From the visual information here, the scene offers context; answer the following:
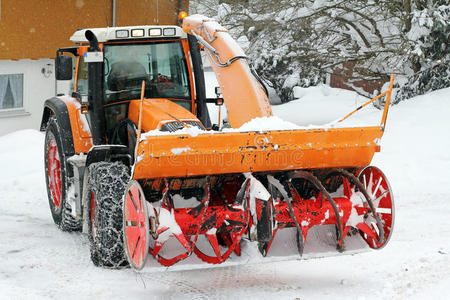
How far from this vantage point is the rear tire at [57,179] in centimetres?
691

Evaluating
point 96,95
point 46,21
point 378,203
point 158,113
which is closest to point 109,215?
point 158,113

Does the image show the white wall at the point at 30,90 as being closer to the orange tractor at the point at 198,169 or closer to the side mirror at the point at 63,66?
the orange tractor at the point at 198,169

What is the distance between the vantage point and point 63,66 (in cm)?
621

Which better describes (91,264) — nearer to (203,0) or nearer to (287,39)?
(287,39)

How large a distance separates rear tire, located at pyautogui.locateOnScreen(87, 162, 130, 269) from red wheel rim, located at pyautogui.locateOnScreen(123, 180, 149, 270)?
370mm

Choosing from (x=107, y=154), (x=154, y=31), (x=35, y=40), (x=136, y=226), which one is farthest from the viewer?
(x=35, y=40)

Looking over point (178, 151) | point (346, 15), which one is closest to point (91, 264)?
point (178, 151)

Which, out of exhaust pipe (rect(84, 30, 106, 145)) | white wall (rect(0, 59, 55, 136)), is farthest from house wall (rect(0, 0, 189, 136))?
exhaust pipe (rect(84, 30, 106, 145))

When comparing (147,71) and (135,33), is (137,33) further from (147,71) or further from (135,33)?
(147,71)

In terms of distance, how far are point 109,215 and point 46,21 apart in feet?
30.9

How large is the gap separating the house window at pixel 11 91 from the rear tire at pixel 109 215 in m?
8.41

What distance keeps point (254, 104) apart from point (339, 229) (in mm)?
1270

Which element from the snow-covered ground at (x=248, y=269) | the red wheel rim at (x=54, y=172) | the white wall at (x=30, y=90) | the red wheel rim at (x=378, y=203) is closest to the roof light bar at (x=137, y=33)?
the red wheel rim at (x=54, y=172)

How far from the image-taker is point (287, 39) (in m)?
14.9
